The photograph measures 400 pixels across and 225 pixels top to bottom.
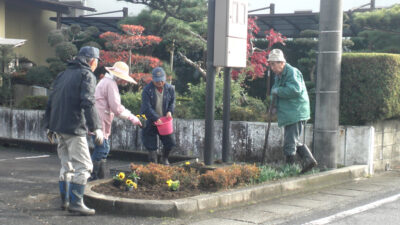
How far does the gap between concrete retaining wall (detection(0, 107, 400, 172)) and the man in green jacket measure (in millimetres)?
1240

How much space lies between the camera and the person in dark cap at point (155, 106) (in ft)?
26.5

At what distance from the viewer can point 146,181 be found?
21.1 ft

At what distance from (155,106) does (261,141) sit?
1999mm

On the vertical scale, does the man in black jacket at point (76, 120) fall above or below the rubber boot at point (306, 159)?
above

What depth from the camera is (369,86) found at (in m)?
8.27

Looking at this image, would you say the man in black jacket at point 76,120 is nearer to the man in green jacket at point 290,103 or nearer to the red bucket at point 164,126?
the red bucket at point 164,126

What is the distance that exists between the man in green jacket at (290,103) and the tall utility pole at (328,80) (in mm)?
613

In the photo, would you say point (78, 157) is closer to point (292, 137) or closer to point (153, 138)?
point (153, 138)

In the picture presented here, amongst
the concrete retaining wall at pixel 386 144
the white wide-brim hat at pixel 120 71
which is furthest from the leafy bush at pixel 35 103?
the concrete retaining wall at pixel 386 144

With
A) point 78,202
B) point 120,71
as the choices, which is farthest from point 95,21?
point 78,202

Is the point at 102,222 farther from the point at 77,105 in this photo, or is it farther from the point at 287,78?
the point at 287,78

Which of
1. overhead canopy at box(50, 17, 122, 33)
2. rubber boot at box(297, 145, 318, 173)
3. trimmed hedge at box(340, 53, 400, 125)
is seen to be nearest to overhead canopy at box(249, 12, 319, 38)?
overhead canopy at box(50, 17, 122, 33)

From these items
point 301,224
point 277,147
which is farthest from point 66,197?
point 277,147

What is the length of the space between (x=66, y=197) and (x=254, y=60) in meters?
10.5
